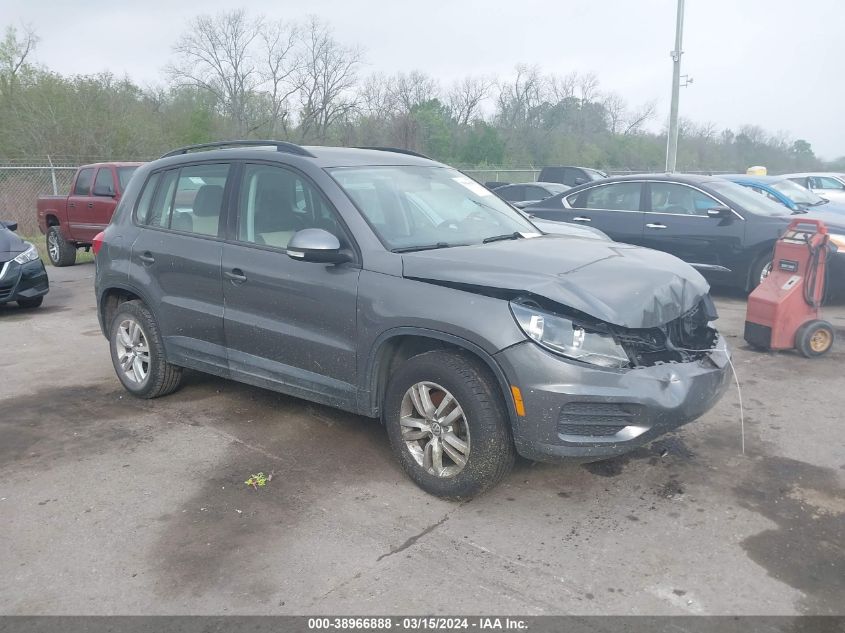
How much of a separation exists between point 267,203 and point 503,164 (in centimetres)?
3697

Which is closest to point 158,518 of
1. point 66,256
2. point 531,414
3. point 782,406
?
point 531,414

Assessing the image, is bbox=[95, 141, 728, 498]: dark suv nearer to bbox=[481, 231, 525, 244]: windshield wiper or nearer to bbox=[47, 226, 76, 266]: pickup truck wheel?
bbox=[481, 231, 525, 244]: windshield wiper

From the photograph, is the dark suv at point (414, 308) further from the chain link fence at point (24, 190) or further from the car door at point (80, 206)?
the chain link fence at point (24, 190)

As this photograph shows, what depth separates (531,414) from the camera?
351 centimetres

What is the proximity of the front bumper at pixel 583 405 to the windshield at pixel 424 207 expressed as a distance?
113 centimetres

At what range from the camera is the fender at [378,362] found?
141 inches

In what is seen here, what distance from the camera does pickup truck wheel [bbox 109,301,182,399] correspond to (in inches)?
214

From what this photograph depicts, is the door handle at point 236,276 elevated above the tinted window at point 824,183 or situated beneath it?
situated beneath

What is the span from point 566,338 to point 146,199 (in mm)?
3518

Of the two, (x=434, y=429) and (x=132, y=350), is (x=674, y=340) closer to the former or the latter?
(x=434, y=429)

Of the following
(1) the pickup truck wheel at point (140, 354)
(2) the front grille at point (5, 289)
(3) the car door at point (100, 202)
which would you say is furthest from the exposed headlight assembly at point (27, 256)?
(1) the pickup truck wheel at point (140, 354)

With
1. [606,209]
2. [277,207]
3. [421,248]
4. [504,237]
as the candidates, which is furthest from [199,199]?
[606,209]

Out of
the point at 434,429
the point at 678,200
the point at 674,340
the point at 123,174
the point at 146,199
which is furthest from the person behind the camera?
the point at 123,174

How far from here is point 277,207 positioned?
4.69 metres
